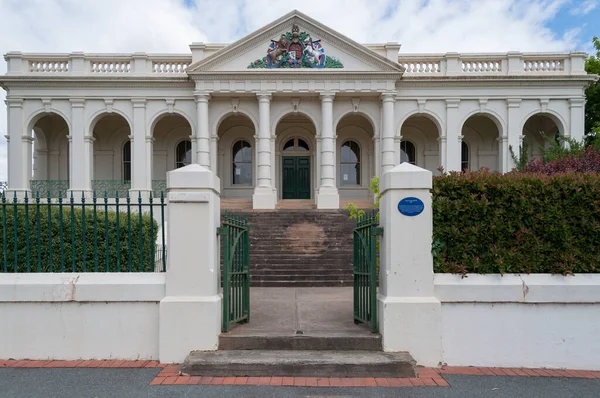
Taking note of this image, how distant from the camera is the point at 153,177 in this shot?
2052 centimetres

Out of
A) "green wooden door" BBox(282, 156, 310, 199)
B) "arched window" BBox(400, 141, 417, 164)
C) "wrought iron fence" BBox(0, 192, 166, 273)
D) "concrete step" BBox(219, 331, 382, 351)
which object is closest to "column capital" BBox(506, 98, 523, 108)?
"arched window" BBox(400, 141, 417, 164)

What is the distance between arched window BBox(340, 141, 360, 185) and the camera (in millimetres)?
20781

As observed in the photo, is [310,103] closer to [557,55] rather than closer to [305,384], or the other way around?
[557,55]

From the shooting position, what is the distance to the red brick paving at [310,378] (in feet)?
13.6

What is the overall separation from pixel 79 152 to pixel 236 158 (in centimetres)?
723

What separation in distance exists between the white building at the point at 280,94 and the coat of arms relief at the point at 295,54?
0.04 metres

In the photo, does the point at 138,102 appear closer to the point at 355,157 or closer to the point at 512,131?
the point at 355,157

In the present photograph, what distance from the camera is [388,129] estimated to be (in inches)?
704

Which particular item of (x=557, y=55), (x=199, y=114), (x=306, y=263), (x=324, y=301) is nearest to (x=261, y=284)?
(x=306, y=263)

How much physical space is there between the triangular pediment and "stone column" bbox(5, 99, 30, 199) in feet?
26.4

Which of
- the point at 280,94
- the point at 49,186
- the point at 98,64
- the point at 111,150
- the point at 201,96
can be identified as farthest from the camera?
the point at 111,150

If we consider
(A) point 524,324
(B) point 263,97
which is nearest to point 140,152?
(B) point 263,97

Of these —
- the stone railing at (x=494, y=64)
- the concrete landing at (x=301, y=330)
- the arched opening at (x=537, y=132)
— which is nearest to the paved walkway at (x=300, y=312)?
the concrete landing at (x=301, y=330)

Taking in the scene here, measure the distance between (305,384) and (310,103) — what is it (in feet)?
50.7
